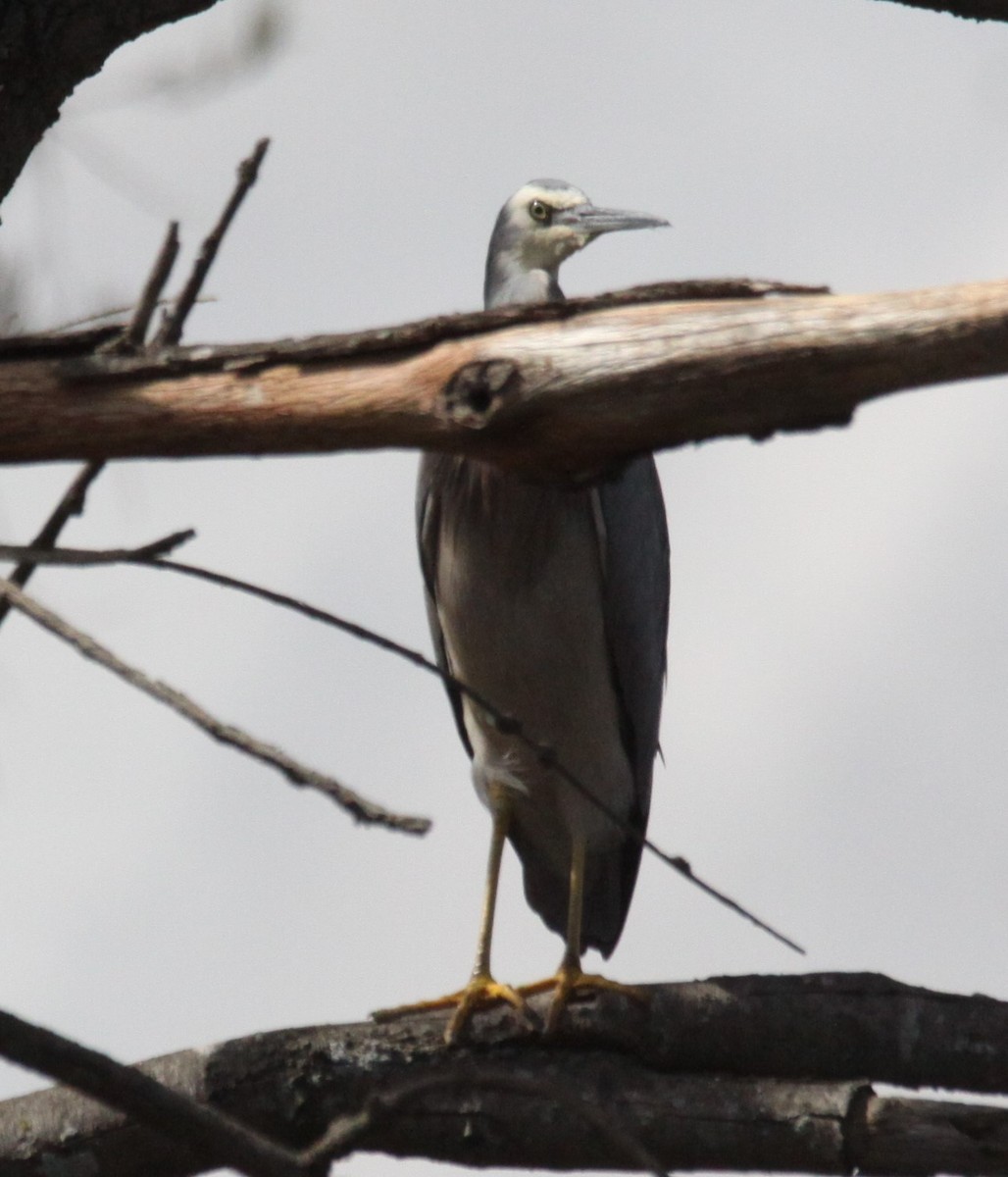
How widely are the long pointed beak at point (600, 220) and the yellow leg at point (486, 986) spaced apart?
198 centimetres

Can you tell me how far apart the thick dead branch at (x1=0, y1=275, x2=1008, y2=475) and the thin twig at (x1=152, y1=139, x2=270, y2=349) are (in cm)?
8

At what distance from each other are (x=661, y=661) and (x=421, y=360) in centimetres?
289

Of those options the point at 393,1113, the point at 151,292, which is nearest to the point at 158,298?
the point at 151,292

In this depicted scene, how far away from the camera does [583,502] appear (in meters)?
4.70

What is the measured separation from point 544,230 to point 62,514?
11.0ft

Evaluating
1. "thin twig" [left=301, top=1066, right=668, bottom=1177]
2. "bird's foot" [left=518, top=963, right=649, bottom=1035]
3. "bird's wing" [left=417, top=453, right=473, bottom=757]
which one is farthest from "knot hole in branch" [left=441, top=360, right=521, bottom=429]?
"bird's wing" [left=417, top=453, right=473, bottom=757]

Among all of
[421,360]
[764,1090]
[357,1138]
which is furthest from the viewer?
[764,1090]

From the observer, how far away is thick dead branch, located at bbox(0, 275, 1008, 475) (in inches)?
85.0

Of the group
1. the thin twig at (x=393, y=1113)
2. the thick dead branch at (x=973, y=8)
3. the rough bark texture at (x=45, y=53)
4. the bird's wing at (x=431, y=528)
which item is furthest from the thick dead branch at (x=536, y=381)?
the bird's wing at (x=431, y=528)

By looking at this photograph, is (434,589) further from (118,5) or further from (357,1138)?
(357,1138)

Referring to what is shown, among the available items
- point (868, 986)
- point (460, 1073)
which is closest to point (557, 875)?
point (868, 986)

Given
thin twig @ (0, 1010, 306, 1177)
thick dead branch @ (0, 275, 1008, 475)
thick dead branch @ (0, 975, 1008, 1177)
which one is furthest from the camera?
thick dead branch @ (0, 975, 1008, 1177)

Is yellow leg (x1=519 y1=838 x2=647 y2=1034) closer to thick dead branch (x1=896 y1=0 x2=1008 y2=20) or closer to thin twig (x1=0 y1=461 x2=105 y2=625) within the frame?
thin twig (x1=0 y1=461 x2=105 y2=625)

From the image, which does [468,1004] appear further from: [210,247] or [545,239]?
[545,239]
